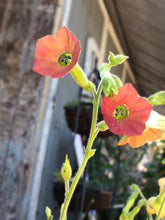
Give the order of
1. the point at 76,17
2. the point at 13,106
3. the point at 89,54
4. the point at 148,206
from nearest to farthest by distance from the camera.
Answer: the point at 148,206, the point at 13,106, the point at 76,17, the point at 89,54

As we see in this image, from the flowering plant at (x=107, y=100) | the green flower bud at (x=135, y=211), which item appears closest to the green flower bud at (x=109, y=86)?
the flowering plant at (x=107, y=100)

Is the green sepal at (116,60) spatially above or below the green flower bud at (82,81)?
above

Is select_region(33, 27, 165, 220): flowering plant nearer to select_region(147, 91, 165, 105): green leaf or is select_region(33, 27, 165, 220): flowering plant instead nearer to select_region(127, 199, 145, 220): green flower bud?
select_region(147, 91, 165, 105): green leaf

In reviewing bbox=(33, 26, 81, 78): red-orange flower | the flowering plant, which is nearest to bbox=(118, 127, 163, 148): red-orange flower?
the flowering plant

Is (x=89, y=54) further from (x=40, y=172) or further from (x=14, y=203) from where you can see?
(x=14, y=203)

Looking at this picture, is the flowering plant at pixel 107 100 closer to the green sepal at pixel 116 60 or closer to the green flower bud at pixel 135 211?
the green sepal at pixel 116 60

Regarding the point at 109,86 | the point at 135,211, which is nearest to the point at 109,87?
the point at 109,86

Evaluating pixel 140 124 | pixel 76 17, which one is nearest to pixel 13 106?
pixel 76 17

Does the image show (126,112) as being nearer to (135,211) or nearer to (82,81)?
(82,81)
